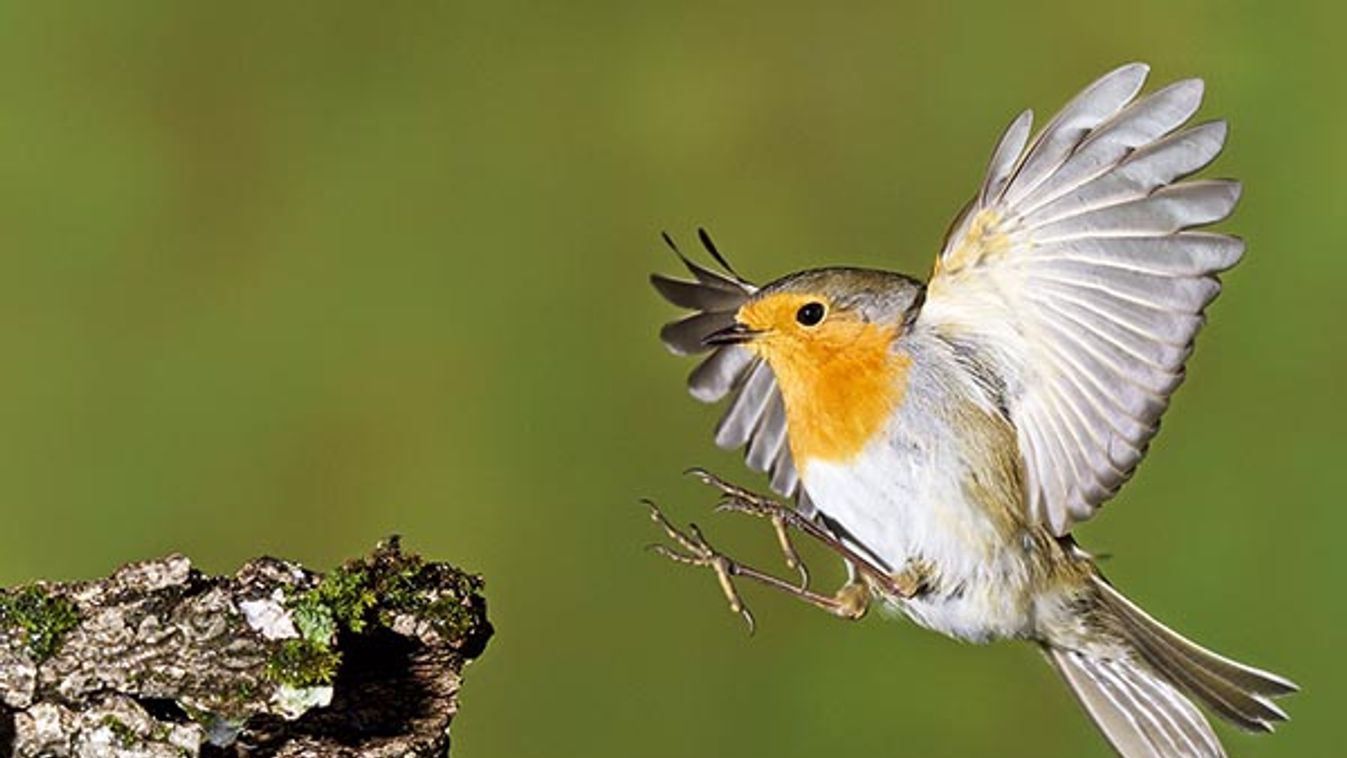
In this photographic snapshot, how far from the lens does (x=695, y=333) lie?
4.47 feet

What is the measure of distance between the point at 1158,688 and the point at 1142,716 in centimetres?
2

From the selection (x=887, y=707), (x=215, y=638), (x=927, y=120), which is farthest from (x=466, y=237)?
(x=215, y=638)

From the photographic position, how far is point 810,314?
1151 millimetres

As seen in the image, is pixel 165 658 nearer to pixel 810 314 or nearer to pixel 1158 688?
pixel 810 314

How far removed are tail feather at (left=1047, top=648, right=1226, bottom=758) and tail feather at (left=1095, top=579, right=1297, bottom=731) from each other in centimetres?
4

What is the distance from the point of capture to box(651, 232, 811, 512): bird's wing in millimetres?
1346

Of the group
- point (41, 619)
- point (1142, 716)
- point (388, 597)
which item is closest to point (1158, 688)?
point (1142, 716)

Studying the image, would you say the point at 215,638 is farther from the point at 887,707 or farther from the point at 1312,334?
the point at 1312,334

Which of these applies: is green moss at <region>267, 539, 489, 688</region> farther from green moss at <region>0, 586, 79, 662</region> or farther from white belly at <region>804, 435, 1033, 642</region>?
white belly at <region>804, 435, 1033, 642</region>

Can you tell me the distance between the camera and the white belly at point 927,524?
1.15 metres

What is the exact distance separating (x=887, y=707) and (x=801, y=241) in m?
0.42

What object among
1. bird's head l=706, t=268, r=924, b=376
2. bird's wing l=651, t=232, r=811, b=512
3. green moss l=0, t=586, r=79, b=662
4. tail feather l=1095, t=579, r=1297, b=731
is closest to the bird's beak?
bird's head l=706, t=268, r=924, b=376

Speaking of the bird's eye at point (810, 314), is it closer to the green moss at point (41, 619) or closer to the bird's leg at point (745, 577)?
the bird's leg at point (745, 577)

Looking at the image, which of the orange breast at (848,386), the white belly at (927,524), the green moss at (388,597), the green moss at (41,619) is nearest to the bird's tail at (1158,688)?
the white belly at (927,524)
